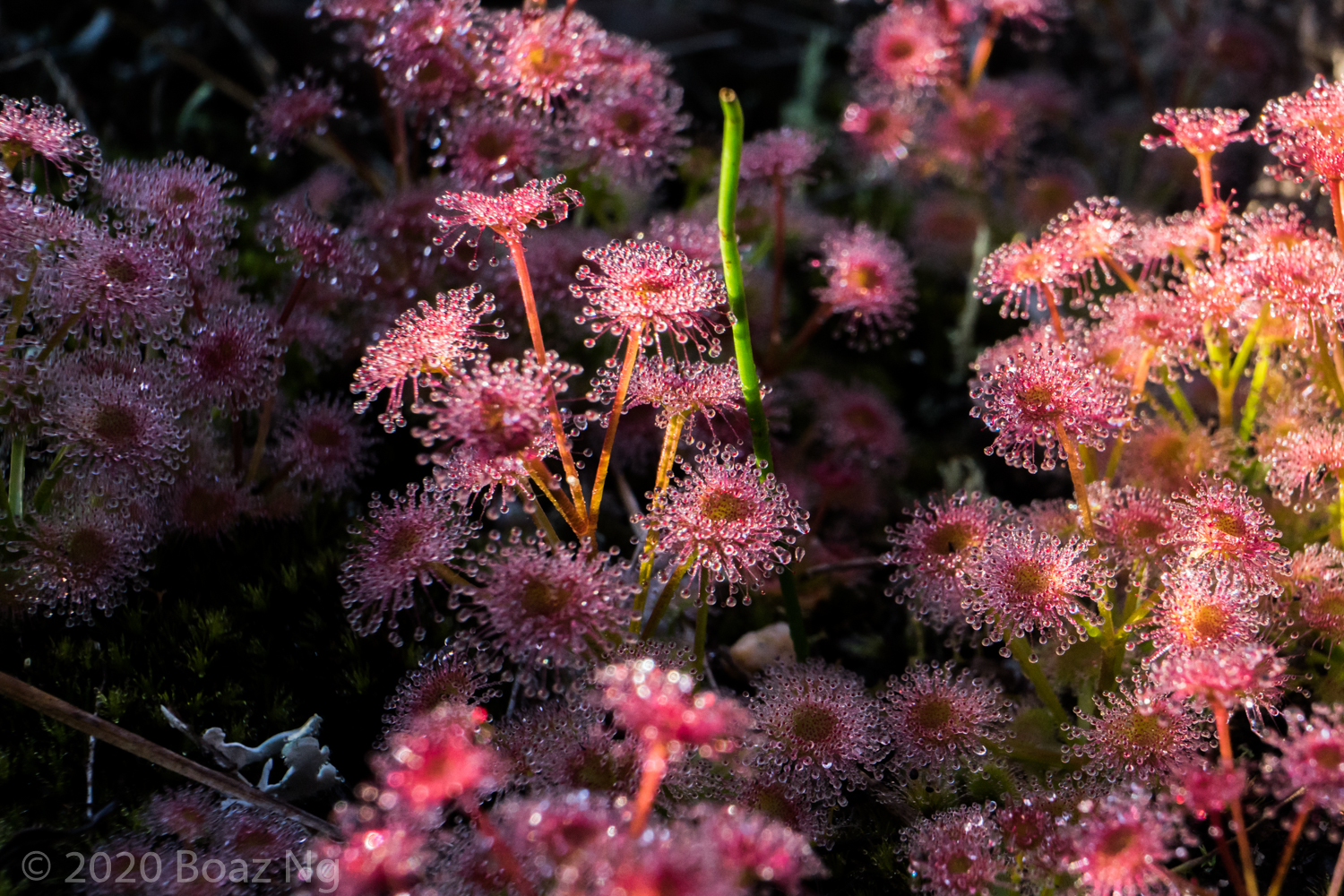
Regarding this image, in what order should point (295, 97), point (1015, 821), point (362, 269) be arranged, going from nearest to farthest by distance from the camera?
1. point (1015, 821)
2. point (362, 269)
3. point (295, 97)

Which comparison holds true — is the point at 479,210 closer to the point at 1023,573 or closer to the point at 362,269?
the point at 362,269

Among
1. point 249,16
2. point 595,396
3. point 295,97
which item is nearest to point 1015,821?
point 595,396

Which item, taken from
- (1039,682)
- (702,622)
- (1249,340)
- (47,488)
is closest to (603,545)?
(702,622)

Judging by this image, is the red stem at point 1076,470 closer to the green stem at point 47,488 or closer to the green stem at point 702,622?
the green stem at point 702,622

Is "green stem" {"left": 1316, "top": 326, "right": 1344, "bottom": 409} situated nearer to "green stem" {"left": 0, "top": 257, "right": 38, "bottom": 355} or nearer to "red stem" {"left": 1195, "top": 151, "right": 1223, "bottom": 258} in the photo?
"red stem" {"left": 1195, "top": 151, "right": 1223, "bottom": 258}

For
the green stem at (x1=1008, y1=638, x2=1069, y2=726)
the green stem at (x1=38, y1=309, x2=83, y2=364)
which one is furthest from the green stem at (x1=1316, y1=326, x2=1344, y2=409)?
the green stem at (x1=38, y1=309, x2=83, y2=364)

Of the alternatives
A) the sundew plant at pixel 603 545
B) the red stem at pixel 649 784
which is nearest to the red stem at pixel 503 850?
the sundew plant at pixel 603 545
